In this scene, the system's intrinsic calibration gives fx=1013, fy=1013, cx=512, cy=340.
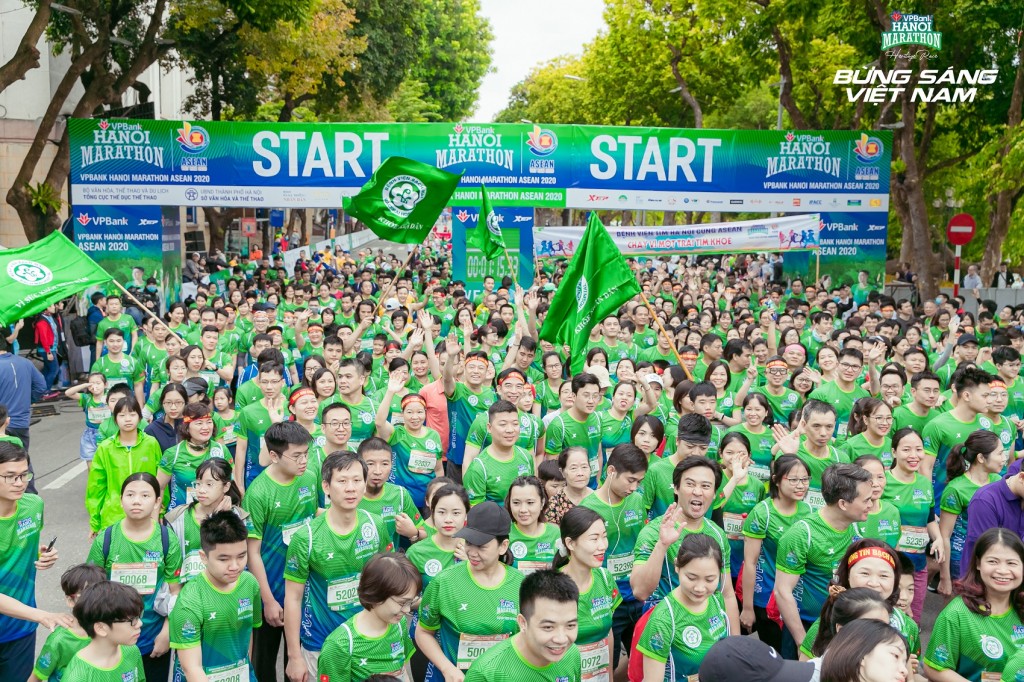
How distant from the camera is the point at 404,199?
40.9 feet

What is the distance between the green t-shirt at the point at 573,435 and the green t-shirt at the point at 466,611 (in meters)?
2.84

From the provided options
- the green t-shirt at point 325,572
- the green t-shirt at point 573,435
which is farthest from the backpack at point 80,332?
the green t-shirt at point 325,572

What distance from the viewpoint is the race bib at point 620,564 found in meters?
5.85

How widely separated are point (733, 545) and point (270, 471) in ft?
9.69

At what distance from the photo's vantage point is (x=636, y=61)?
1391 inches

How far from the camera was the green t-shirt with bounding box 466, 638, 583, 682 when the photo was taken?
13.0 feet

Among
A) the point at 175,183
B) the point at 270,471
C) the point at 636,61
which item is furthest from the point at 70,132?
the point at 636,61

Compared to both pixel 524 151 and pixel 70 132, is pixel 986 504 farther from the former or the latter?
pixel 70 132

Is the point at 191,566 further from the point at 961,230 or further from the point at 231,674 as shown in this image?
the point at 961,230

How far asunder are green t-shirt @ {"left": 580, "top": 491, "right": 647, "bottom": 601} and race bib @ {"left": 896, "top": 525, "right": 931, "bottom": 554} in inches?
67.1

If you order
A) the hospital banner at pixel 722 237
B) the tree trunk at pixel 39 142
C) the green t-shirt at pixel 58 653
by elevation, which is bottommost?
the green t-shirt at pixel 58 653

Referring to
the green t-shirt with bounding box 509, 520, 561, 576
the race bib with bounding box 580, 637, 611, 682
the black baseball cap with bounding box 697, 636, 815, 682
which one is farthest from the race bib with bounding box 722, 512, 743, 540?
the black baseball cap with bounding box 697, 636, 815, 682

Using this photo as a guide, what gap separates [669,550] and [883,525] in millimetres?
1331

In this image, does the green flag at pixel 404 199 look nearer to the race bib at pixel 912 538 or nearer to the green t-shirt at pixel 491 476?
the green t-shirt at pixel 491 476
